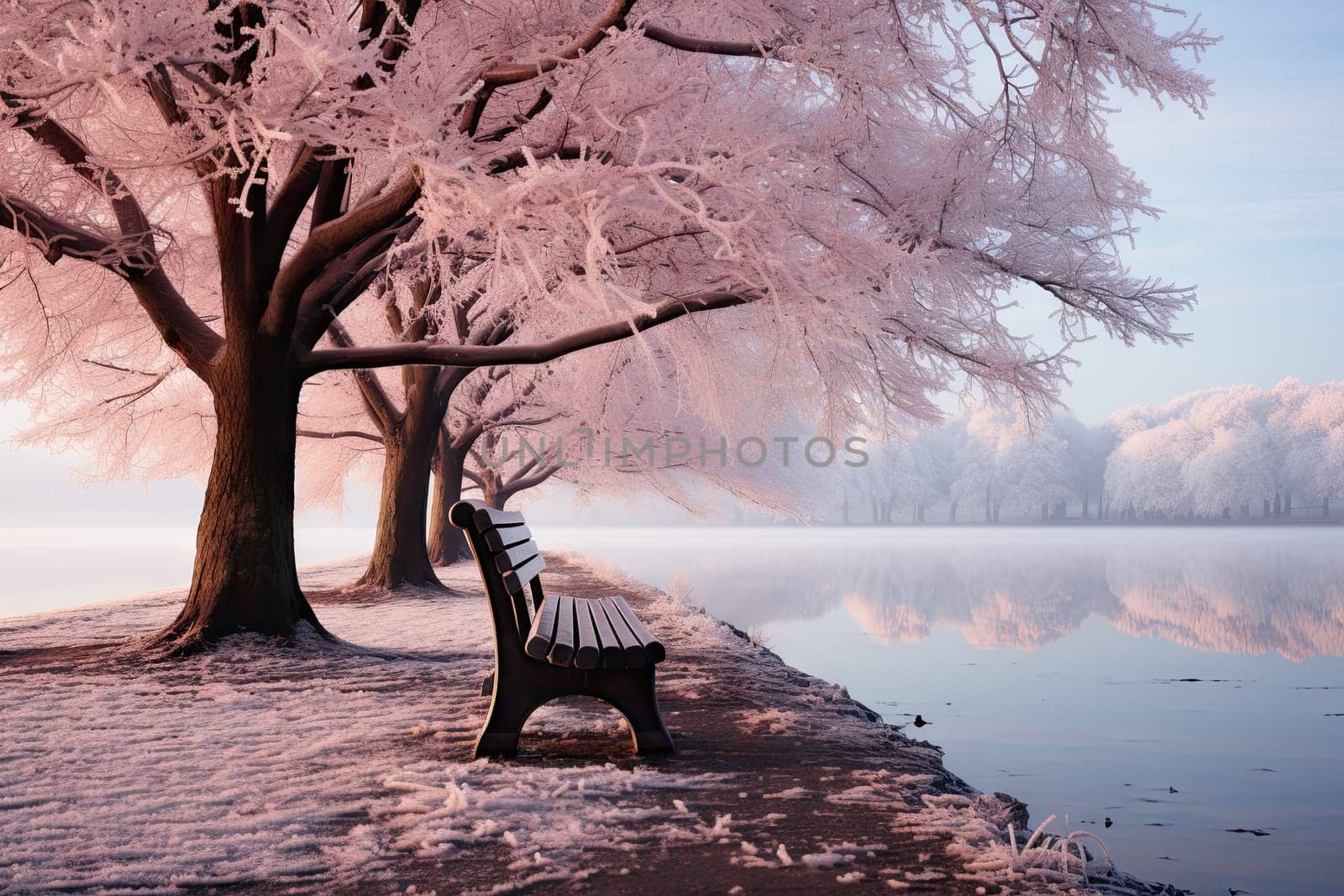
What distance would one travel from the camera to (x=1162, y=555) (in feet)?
101

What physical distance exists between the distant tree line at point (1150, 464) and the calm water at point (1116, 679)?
4629cm

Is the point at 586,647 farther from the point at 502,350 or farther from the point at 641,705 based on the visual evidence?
the point at 502,350

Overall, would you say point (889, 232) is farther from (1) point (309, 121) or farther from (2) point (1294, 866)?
(2) point (1294, 866)

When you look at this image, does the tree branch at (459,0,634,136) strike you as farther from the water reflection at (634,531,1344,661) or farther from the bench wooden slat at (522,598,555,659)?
the water reflection at (634,531,1344,661)

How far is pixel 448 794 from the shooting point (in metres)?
3.93

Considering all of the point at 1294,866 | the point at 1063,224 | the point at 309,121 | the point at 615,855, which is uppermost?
the point at 1063,224

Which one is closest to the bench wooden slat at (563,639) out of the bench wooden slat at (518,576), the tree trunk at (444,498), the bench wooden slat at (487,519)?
the bench wooden slat at (518,576)

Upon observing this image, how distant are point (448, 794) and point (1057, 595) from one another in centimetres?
1489

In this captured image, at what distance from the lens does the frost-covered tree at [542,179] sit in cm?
604

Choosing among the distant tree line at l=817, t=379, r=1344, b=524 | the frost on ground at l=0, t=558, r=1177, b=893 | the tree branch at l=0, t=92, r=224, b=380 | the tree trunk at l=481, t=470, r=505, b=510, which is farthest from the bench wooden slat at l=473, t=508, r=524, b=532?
the distant tree line at l=817, t=379, r=1344, b=524

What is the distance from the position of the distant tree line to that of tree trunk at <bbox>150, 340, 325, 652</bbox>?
62468mm

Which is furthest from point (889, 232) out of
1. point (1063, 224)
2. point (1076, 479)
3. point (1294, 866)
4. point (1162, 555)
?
point (1076, 479)

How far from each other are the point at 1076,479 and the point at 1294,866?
8866cm

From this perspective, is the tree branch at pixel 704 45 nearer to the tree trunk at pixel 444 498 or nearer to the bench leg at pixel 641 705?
the bench leg at pixel 641 705
